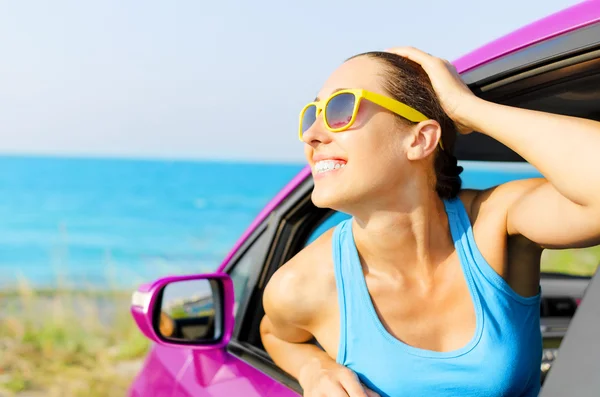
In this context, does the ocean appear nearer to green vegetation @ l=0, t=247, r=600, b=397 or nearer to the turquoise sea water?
the turquoise sea water

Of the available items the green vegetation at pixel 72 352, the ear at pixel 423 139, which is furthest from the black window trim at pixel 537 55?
the green vegetation at pixel 72 352

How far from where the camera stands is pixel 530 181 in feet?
5.26

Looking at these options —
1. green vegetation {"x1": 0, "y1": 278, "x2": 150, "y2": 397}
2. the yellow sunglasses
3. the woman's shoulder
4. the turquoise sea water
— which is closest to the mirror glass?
the woman's shoulder

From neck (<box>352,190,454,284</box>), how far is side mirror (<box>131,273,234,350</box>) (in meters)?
0.83

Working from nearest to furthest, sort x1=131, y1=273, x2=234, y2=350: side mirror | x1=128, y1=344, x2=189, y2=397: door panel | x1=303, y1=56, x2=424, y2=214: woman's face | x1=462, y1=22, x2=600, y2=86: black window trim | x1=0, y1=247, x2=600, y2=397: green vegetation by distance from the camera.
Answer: x1=462, y1=22, x2=600, y2=86: black window trim → x1=303, y1=56, x2=424, y2=214: woman's face → x1=131, y1=273, x2=234, y2=350: side mirror → x1=128, y1=344, x2=189, y2=397: door panel → x1=0, y1=247, x2=600, y2=397: green vegetation

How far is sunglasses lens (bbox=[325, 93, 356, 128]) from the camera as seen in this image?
165 cm

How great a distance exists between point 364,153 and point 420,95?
0.21 metres

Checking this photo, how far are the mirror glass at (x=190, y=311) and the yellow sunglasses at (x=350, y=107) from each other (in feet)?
3.15

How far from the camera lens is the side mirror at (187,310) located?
2.31 metres

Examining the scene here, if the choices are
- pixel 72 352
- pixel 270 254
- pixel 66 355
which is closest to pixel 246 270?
pixel 270 254

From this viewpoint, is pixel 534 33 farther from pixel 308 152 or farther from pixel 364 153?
pixel 308 152

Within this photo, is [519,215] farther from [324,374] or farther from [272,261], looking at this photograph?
[272,261]

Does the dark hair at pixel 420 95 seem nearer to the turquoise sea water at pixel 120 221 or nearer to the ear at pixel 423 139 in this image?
the ear at pixel 423 139

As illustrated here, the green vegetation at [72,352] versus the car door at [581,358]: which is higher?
the car door at [581,358]
